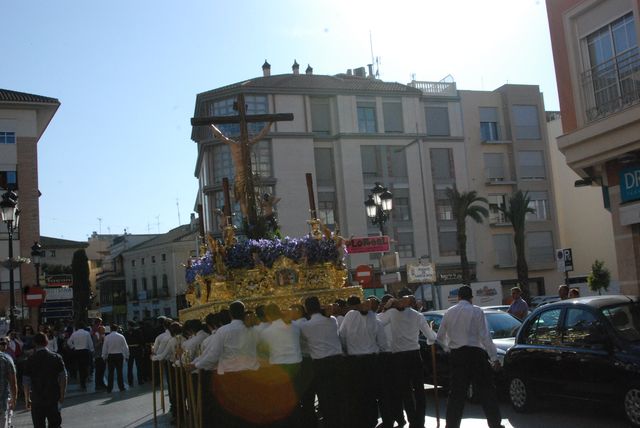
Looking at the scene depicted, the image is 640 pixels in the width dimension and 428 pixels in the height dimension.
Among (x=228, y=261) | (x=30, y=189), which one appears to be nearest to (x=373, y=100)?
(x=30, y=189)

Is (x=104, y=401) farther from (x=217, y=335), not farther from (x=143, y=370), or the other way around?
(x=217, y=335)

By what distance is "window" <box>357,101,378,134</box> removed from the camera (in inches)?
2039

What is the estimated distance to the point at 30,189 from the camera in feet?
142

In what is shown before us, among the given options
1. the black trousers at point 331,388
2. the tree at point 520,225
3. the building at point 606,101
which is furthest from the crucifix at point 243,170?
the tree at point 520,225

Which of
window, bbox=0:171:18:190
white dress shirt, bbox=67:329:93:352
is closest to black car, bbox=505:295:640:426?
white dress shirt, bbox=67:329:93:352

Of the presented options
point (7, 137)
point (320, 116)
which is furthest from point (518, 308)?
point (320, 116)

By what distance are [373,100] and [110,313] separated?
155 ft

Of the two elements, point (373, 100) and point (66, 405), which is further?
point (373, 100)

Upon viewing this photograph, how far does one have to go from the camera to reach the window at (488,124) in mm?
53594

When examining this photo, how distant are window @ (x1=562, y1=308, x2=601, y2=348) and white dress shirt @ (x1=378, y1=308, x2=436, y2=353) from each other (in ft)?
5.98

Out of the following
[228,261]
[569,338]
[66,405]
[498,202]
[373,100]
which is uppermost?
[373,100]

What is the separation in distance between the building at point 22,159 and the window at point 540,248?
3164cm

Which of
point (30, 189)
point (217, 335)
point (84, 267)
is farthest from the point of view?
point (84, 267)

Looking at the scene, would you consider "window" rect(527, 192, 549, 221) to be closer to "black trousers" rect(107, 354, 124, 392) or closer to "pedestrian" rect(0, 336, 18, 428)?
"black trousers" rect(107, 354, 124, 392)
